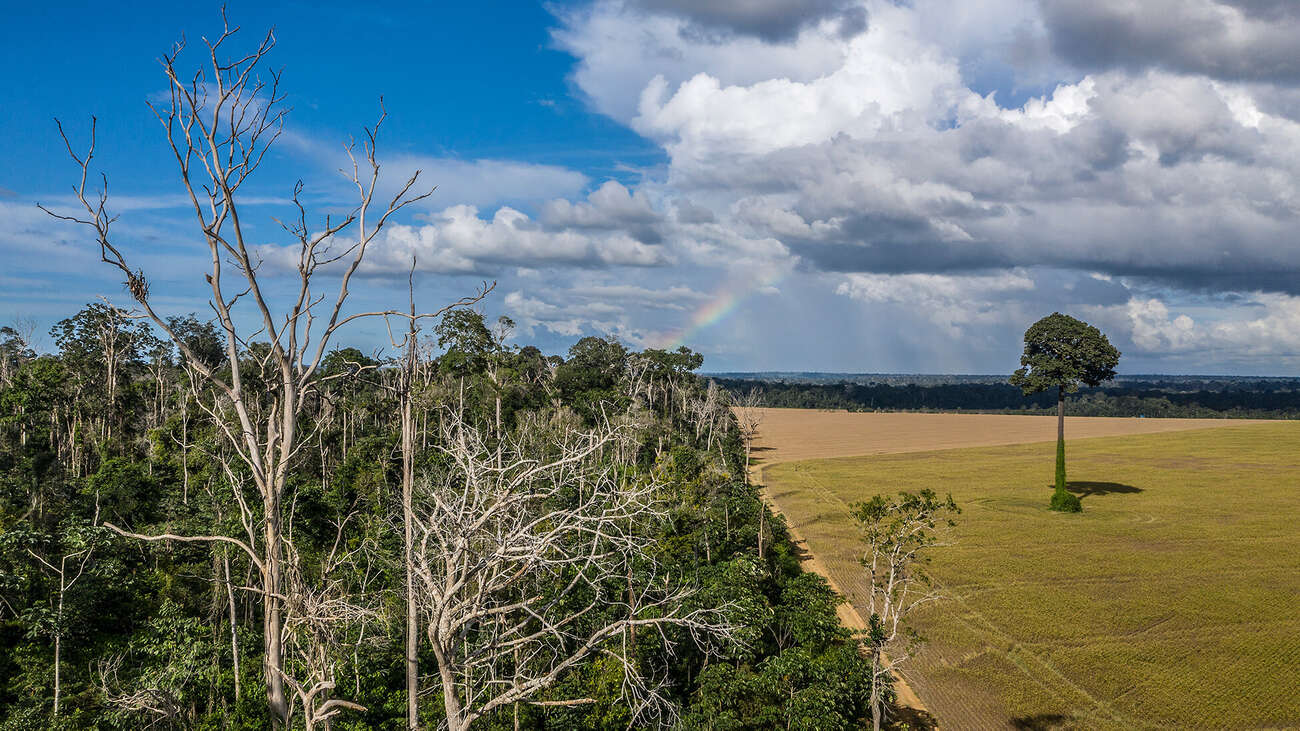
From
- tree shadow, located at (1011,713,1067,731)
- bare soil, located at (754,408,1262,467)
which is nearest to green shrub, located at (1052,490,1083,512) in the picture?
tree shadow, located at (1011,713,1067,731)

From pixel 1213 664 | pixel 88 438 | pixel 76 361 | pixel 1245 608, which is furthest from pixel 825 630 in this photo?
pixel 76 361

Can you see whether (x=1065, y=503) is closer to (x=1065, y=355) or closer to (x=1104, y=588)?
(x=1065, y=355)

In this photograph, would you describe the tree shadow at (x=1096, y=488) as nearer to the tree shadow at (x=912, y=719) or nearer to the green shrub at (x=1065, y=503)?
the green shrub at (x=1065, y=503)

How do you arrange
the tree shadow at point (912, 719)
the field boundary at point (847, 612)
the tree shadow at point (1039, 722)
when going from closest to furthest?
the tree shadow at point (1039, 722) < the tree shadow at point (912, 719) < the field boundary at point (847, 612)

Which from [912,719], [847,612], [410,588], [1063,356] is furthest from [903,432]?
[410,588]

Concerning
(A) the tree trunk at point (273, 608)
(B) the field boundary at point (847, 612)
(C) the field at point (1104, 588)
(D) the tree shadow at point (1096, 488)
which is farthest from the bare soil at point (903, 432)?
(A) the tree trunk at point (273, 608)

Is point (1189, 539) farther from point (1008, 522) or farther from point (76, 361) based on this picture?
point (76, 361)
